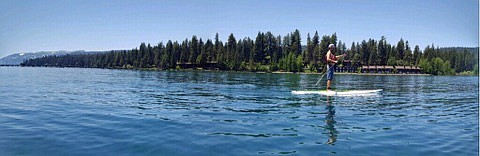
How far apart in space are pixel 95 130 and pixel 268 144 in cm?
622

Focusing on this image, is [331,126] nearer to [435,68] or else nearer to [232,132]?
[232,132]

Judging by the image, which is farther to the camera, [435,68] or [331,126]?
[435,68]

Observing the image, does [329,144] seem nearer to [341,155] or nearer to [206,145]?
[341,155]

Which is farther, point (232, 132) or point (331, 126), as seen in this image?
point (331, 126)

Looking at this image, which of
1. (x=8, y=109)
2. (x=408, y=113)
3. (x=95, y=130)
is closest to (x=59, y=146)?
(x=95, y=130)

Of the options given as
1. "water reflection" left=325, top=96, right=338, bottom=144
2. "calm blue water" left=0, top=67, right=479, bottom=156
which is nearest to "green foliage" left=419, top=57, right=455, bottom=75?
"calm blue water" left=0, top=67, right=479, bottom=156

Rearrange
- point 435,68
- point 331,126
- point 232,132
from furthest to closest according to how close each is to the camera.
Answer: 1. point 435,68
2. point 331,126
3. point 232,132

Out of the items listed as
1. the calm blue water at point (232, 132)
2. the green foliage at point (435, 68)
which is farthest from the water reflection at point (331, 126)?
the green foliage at point (435, 68)

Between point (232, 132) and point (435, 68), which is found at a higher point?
point (435, 68)

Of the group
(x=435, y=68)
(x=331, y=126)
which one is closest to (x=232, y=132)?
(x=331, y=126)

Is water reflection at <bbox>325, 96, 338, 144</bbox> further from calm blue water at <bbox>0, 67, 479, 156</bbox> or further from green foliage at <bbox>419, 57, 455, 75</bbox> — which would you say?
green foliage at <bbox>419, 57, 455, 75</bbox>

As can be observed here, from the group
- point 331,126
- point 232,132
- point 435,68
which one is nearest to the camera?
point 232,132

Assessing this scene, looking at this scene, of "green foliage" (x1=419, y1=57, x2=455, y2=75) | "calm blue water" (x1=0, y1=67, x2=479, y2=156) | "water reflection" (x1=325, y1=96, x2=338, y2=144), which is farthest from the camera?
"green foliage" (x1=419, y1=57, x2=455, y2=75)

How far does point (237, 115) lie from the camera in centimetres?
1672
